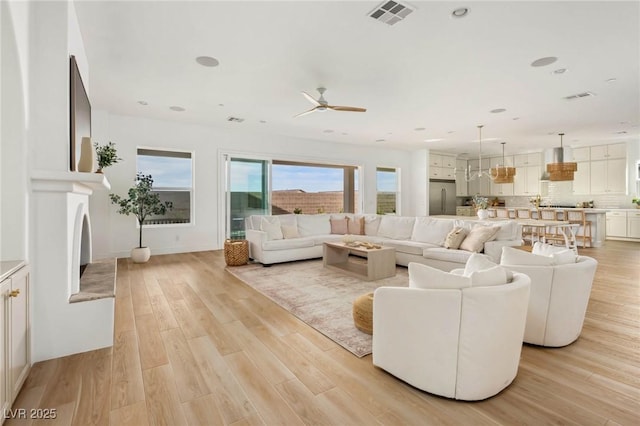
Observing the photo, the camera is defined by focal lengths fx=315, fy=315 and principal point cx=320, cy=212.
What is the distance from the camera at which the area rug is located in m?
2.75

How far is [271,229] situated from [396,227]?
7.76 ft

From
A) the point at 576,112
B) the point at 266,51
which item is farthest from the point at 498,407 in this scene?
the point at 576,112

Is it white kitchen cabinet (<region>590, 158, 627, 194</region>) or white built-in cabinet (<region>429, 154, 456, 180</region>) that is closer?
white kitchen cabinet (<region>590, 158, 627, 194</region>)

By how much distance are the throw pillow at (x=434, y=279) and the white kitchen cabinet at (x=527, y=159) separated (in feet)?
35.0

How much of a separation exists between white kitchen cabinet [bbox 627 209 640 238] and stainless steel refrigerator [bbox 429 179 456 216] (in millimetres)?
4457

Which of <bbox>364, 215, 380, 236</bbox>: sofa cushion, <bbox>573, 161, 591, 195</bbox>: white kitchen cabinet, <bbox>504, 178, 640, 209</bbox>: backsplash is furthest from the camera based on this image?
<bbox>573, 161, 591, 195</bbox>: white kitchen cabinet

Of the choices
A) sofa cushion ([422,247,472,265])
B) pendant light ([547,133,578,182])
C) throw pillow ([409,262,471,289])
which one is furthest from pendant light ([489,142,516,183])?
throw pillow ([409,262,471,289])

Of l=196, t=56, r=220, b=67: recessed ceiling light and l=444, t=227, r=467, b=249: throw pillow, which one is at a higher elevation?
l=196, t=56, r=220, b=67: recessed ceiling light

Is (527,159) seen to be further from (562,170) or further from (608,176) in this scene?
(562,170)

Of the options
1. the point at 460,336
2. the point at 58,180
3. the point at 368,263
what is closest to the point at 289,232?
the point at 368,263

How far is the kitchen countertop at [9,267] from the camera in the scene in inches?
65.5

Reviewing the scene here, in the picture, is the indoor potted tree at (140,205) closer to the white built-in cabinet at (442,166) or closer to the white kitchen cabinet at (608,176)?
the white built-in cabinet at (442,166)

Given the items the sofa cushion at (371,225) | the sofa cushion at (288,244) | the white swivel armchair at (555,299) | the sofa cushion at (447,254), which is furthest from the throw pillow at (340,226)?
the white swivel armchair at (555,299)

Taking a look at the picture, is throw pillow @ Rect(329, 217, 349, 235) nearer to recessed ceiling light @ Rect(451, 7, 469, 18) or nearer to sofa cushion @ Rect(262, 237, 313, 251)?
sofa cushion @ Rect(262, 237, 313, 251)
